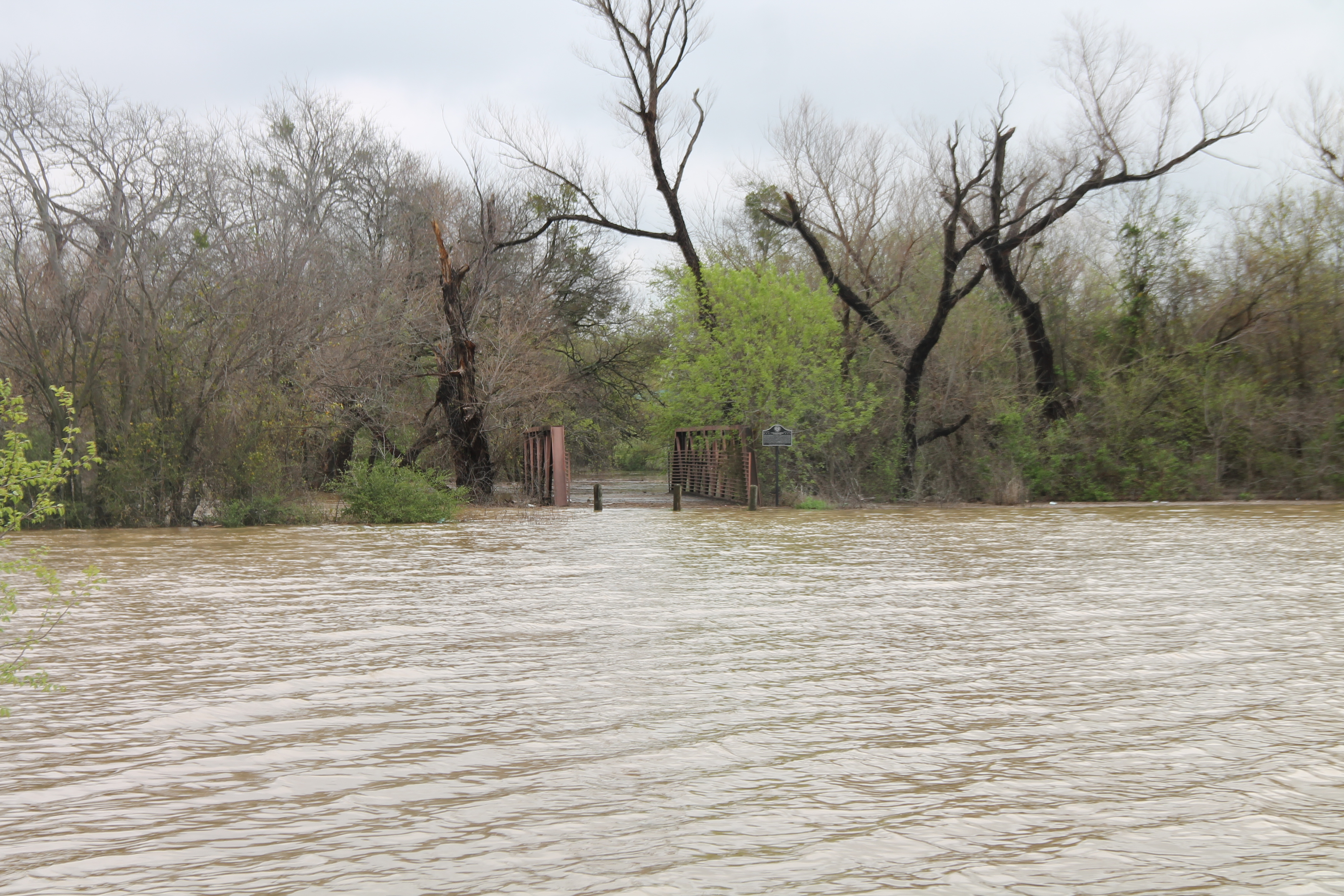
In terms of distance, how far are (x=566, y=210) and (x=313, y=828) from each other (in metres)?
29.3

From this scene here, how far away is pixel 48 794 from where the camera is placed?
482 centimetres

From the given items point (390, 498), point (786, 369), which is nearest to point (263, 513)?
point (390, 498)

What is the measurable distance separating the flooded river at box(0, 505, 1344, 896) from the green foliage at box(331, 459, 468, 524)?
30.1 feet

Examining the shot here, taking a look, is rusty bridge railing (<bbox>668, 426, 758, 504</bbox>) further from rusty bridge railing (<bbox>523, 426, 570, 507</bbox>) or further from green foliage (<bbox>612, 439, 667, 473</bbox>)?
rusty bridge railing (<bbox>523, 426, 570, 507</bbox>)

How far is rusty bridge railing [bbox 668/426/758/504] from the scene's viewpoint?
25375 millimetres

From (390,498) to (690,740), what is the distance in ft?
54.4

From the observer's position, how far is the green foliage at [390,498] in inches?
836

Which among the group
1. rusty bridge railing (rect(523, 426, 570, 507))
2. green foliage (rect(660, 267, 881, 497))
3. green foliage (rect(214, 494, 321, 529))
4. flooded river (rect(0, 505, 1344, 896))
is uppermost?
green foliage (rect(660, 267, 881, 497))

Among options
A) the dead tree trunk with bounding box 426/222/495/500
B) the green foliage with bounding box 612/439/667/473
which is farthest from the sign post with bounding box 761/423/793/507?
the green foliage with bounding box 612/439/667/473

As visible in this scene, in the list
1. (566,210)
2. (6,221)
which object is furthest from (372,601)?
(566,210)

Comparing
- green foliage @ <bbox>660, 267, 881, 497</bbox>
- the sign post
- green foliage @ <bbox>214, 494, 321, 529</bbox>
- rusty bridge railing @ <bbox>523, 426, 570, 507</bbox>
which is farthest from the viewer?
rusty bridge railing @ <bbox>523, 426, 570, 507</bbox>

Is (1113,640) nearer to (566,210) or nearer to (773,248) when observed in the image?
(566,210)

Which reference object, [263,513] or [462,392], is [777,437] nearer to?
[462,392]

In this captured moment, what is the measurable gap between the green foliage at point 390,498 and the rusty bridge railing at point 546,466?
4.36 metres
